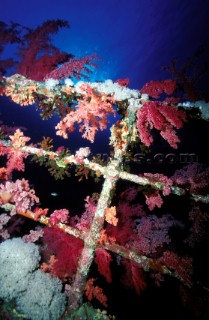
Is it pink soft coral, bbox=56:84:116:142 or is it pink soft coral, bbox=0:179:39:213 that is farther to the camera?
pink soft coral, bbox=0:179:39:213

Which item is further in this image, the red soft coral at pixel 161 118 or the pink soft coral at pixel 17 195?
the pink soft coral at pixel 17 195

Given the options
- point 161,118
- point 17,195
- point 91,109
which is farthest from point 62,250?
point 161,118

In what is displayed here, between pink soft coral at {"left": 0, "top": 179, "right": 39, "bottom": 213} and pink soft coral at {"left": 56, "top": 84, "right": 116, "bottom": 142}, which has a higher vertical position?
pink soft coral at {"left": 56, "top": 84, "right": 116, "bottom": 142}

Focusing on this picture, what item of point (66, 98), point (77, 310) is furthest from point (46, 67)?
point (77, 310)

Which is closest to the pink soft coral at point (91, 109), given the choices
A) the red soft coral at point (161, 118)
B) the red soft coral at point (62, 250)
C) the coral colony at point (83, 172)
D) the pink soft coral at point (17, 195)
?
the coral colony at point (83, 172)

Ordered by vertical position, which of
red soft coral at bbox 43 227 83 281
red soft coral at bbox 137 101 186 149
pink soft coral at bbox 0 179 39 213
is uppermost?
red soft coral at bbox 137 101 186 149

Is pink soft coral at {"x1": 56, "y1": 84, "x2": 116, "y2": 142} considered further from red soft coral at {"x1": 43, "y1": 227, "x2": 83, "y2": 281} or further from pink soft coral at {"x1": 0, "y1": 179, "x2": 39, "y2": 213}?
red soft coral at {"x1": 43, "y1": 227, "x2": 83, "y2": 281}

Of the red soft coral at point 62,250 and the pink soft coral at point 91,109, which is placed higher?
the pink soft coral at point 91,109

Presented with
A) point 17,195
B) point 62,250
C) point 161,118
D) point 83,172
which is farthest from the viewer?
point 62,250

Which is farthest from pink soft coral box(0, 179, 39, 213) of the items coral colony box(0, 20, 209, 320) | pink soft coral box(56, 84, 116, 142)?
pink soft coral box(56, 84, 116, 142)

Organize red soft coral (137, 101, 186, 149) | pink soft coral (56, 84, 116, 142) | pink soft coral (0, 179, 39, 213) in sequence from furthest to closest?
1. pink soft coral (0, 179, 39, 213)
2. pink soft coral (56, 84, 116, 142)
3. red soft coral (137, 101, 186, 149)

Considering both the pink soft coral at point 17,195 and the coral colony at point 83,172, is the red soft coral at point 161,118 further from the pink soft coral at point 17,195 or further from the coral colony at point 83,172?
the pink soft coral at point 17,195

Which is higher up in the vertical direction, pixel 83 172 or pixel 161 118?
pixel 161 118

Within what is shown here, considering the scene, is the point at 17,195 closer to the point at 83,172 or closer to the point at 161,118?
the point at 83,172
